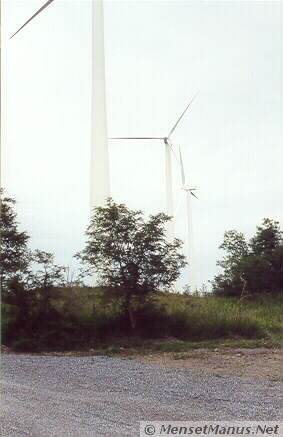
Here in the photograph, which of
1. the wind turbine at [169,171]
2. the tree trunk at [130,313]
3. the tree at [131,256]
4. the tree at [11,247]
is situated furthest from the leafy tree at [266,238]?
the tree at [11,247]

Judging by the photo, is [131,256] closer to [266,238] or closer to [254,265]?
[254,265]

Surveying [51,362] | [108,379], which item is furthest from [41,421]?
[51,362]

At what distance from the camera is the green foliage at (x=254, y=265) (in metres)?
15.2

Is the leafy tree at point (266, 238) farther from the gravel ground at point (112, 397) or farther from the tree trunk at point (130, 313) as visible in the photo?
the gravel ground at point (112, 397)

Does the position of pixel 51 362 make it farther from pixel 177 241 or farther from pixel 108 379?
pixel 177 241

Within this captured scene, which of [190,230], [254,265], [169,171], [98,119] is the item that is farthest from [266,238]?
[98,119]

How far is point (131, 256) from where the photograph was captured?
43.9 ft

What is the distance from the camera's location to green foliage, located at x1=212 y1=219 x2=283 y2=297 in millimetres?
15242

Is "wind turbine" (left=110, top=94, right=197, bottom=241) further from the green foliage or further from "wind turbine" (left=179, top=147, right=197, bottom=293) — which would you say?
the green foliage

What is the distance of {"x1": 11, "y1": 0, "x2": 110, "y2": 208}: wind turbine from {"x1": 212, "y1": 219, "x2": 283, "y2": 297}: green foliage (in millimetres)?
3779

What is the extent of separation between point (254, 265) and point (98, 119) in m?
5.27

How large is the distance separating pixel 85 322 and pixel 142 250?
199cm

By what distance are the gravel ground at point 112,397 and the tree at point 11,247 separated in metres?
2.70

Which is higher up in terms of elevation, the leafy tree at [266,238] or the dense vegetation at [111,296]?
the leafy tree at [266,238]
